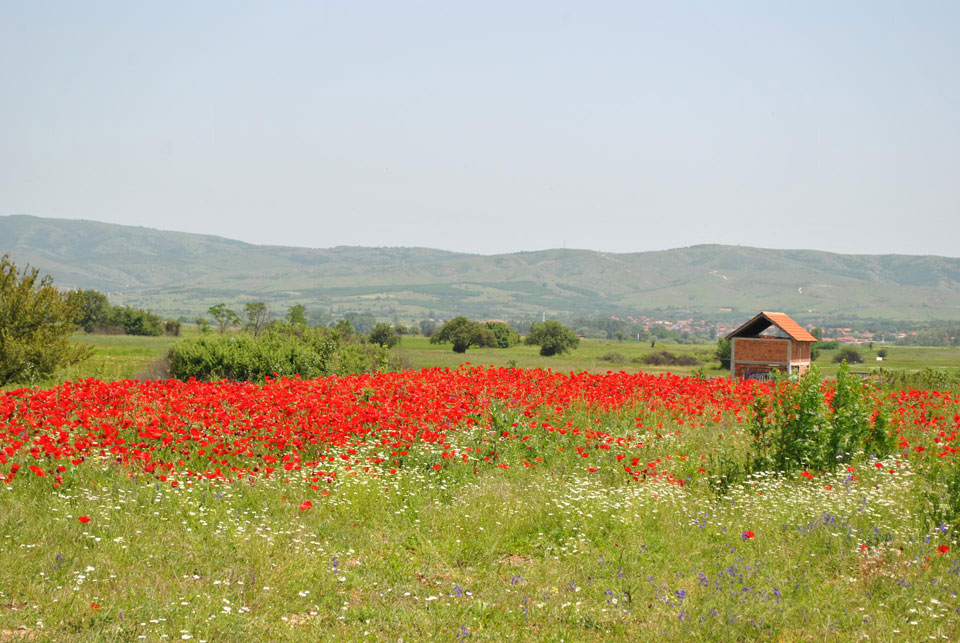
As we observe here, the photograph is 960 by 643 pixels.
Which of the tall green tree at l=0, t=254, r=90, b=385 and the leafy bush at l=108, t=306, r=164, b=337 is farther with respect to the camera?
the leafy bush at l=108, t=306, r=164, b=337

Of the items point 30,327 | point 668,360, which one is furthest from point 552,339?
point 30,327

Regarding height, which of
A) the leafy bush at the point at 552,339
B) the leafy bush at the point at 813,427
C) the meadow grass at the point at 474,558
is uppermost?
the leafy bush at the point at 813,427

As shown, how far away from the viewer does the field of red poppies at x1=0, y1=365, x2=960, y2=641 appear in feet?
18.0

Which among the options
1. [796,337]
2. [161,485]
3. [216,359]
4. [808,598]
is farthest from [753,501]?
[796,337]

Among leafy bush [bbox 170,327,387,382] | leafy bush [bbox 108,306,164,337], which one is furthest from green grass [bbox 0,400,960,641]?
leafy bush [bbox 108,306,164,337]

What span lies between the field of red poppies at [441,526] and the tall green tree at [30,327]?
7.98m

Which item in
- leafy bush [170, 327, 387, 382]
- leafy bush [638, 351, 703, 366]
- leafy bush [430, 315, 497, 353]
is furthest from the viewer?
leafy bush [430, 315, 497, 353]

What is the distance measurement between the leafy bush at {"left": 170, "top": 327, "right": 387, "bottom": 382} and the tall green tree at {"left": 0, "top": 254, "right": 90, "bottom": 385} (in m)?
3.15

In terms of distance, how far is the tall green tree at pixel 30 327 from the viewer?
61.4 feet

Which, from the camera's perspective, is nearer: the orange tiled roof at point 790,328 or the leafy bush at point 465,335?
the orange tiled roof at point 790,328

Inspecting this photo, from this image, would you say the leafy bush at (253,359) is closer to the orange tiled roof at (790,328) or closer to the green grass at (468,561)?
the green grass at (468,561)

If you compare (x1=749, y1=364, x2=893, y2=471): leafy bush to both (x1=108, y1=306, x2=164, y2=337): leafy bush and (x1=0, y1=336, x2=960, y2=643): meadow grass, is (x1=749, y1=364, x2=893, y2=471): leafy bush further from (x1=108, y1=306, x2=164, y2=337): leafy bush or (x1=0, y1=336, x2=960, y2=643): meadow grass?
(x1=108, y1=306, x2=164, y2=337): leafy bush

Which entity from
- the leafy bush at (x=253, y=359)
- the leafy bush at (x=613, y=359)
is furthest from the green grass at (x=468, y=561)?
the leafy bush at (x=613, y=359)

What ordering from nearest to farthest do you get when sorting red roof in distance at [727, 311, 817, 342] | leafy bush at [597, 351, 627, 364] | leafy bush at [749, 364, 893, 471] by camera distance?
leafy bush at [749, 364, 893, 471] < red roof in distance at [727, 311, 817, 342] < leafy bush at [597, 351, 627, 364]
